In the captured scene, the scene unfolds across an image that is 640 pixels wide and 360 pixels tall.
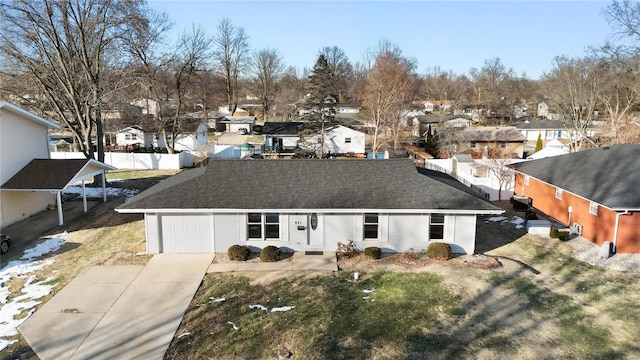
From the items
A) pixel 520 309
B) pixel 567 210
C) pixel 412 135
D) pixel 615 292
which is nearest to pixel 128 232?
pixel 520 309

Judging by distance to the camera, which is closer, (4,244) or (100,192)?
(4,244)

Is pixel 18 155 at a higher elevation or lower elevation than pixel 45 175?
higher

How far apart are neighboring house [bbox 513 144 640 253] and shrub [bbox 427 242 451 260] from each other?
24.4 feet

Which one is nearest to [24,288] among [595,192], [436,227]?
[436,227]

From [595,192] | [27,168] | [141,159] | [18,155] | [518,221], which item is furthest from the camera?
[141,159]

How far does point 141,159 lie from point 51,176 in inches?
709

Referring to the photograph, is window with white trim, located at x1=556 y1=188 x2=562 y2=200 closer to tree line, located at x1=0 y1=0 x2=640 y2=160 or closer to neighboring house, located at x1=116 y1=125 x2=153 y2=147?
tree line, located at x1=0 y1=0 x2=640 y2=160

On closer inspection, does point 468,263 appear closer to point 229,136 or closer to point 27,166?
point 27,166

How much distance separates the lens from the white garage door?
18312mm

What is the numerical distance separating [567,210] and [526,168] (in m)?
5.58

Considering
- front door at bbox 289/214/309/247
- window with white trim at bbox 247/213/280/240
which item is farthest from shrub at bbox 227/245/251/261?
front door at bbox 289/214/309/247

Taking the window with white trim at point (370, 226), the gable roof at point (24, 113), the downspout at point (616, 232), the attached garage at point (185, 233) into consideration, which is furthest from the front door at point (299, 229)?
the gable roof at point (24, 113)

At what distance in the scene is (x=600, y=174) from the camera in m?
20.9

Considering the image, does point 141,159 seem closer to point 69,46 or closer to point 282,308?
point 69,46
